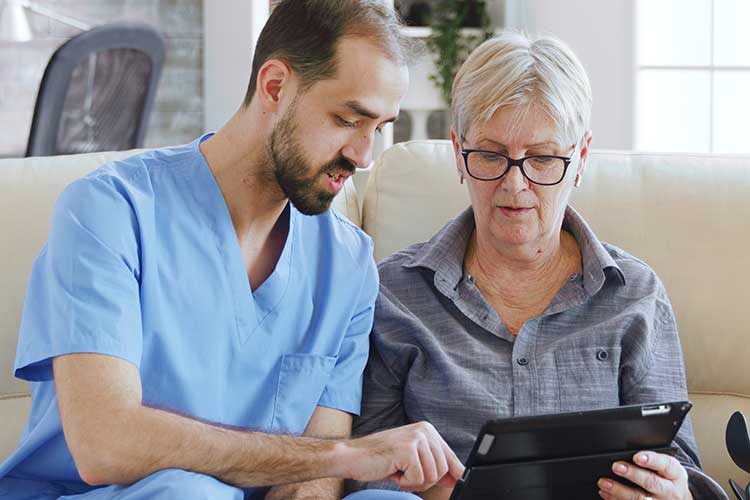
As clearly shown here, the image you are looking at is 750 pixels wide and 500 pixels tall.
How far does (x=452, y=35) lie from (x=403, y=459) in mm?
2558

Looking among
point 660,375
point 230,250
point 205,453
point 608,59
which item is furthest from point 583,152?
point 608,59

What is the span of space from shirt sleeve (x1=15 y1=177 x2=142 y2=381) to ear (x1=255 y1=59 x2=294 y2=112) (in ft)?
0.77

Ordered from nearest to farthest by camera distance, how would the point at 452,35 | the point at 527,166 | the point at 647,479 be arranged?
1. the point at 647,479
2. the point at 527,166
3. the point at 452,35

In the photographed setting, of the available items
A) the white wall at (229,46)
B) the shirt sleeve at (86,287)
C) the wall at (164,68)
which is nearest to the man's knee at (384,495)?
the shirt sleeve at (86,287)

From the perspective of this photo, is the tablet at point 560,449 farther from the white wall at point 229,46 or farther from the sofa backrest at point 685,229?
the white wall at point 229,46

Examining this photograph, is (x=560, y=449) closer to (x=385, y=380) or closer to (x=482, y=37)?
(x=385, y=380)

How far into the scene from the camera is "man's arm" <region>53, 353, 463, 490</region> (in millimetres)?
1224

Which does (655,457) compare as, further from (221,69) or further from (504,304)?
(221,69)

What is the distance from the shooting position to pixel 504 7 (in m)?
3.51

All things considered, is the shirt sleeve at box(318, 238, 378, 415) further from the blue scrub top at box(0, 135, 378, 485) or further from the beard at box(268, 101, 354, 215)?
the beard at box(268, 101, 354, 215)

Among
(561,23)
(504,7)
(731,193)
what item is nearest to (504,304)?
(731,193)

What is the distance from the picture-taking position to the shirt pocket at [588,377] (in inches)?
60.1

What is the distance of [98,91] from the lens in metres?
2.95

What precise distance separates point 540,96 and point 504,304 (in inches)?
12.8
